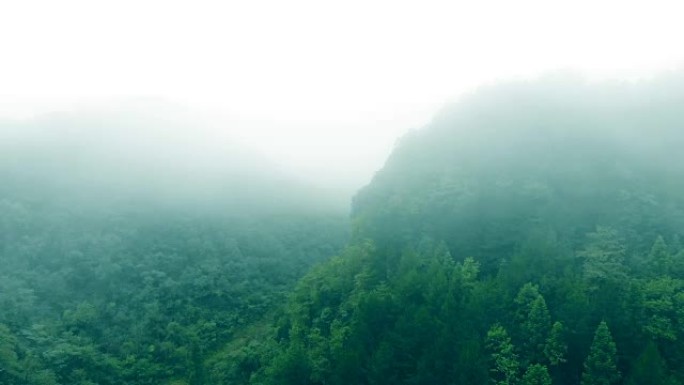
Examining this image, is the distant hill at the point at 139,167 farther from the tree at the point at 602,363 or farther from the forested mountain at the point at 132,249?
the tree at the point at 602,363

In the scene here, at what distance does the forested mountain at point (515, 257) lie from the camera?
38.7 m

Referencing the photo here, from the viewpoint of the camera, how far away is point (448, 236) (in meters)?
56.4

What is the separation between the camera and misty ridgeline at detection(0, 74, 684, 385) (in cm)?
3997

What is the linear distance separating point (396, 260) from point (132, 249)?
4659cm

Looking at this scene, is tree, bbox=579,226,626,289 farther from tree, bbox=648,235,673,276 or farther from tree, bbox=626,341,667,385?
tree, bbox=626,341,667,385

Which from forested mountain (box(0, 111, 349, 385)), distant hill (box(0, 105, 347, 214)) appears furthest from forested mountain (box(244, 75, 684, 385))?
distant hill (box(0, 105, 347, 214))

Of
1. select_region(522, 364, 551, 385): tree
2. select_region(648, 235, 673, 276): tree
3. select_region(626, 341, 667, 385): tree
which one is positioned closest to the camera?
select_region(626, 341, 667, 385): tree

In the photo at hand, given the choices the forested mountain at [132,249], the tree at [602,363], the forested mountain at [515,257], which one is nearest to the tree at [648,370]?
the forested mountain at [515,257]

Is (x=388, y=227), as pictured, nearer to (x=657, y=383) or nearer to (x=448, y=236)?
(x=448, y=236)

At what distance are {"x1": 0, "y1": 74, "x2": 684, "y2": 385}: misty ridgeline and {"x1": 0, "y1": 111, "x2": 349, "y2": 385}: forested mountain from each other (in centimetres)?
31

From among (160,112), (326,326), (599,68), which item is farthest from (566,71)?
(160,112)

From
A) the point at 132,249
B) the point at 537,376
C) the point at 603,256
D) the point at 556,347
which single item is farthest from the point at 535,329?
the point at 132,249

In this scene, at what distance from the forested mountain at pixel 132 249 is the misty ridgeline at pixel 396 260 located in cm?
31

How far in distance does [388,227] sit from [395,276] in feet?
29.6
